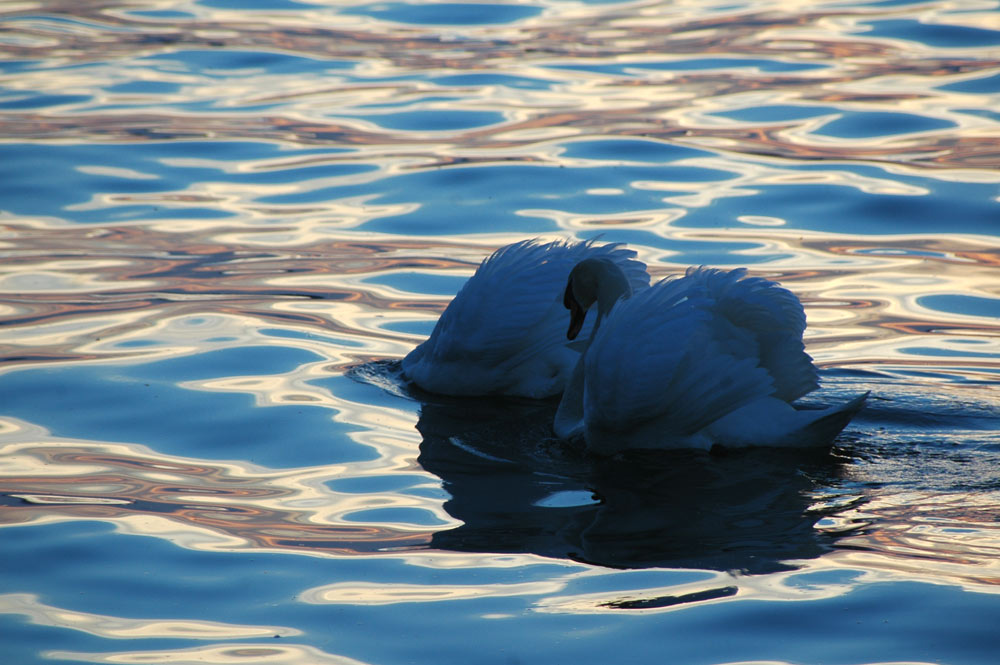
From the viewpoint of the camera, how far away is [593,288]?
741cm

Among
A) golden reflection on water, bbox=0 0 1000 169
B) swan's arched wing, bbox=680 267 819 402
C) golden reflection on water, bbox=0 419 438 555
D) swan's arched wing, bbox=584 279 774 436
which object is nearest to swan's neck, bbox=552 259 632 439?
swan's arched wing, bbox=584 279 774 436

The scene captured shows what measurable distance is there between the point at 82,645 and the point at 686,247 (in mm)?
6365

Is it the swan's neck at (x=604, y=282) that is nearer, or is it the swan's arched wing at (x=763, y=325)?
the swan's arched wing at (x=763, y=325)

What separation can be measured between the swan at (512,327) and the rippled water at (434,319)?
19cm

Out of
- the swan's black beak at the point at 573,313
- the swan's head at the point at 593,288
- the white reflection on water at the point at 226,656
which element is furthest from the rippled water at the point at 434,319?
the swan's head at the point at 593,288

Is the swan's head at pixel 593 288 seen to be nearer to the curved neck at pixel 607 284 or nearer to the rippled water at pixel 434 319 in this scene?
the curved neck at pixel 607 284

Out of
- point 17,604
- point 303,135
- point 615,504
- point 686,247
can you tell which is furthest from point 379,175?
point 17,604

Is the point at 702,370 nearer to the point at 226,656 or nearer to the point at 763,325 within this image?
the point at 763,325

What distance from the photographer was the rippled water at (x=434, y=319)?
5.12 meters

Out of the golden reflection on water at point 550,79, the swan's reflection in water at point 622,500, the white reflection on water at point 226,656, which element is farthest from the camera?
the golden reflection on water at point 550,79

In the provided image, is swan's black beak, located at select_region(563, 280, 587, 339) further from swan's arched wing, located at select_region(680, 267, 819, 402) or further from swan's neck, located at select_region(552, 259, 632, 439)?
swan's arched wing, located at select_region(680, 267, 819, 402)

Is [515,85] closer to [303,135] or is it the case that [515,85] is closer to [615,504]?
[303,135]

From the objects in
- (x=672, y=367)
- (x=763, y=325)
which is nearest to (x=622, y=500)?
(x=672, y=367)

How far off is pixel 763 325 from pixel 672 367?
0.53 metres
